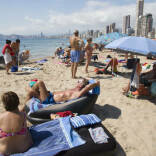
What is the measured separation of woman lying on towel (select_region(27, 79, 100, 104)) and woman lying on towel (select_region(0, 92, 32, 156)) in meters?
1.30

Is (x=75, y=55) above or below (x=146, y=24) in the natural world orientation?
below

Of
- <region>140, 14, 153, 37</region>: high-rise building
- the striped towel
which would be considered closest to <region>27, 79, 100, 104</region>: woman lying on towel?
the striped towel

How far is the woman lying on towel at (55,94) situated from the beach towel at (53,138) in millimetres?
700

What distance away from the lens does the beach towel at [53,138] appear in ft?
6.77

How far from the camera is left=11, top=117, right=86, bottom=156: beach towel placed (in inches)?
81.3

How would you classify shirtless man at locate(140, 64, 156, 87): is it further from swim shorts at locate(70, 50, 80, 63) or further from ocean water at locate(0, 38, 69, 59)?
ocean water at locate(0, 38, 69, 59)

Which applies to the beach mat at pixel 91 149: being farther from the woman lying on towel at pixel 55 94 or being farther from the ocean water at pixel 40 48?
the ocean water at pixel 40 48

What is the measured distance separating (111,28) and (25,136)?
83.1 m

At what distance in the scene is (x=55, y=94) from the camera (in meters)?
3.48

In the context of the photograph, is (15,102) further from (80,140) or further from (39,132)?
(80,140)

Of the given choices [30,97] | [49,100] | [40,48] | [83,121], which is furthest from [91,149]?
[40,48]

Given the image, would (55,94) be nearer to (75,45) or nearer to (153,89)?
(153,89)

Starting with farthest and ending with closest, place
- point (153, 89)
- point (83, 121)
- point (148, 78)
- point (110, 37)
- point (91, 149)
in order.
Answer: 1. point (110, 37)
2. point (148, 78)
3. point (153, 89)
4. point (83, 121)
5. point (91, 149)

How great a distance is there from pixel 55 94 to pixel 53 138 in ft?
4.13
